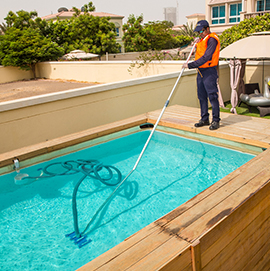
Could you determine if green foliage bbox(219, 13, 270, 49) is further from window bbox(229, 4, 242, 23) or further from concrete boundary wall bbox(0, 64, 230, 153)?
window bbox(229, 4, 242, 23)

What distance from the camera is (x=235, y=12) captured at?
3719 cm

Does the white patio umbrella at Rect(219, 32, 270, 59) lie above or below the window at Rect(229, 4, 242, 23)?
below

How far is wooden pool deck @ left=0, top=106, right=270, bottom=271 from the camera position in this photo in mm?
2061

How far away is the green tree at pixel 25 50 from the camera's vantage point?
73.4ft

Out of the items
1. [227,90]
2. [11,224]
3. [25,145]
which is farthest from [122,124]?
[227,90]

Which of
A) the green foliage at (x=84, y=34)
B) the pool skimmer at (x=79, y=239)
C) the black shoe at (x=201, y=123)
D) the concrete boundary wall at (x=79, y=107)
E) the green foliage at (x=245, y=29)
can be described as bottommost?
the pool skimmer at (x=79, y=239)

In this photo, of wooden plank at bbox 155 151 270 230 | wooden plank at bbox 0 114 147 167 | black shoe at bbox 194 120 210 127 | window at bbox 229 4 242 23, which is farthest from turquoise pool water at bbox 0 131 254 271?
window at bbox 229 4 242 23

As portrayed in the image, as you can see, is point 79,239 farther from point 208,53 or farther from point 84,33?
point 84,33

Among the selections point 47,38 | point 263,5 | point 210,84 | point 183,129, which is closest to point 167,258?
point 210,84

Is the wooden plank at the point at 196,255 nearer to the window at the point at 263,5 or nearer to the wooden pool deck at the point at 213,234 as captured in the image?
the wooden pool deck at the point at 213,234

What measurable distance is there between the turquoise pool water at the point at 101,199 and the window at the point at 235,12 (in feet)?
120

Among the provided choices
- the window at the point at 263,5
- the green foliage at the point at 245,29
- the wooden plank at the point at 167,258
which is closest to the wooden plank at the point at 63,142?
the wooden plank at the point at 167,258

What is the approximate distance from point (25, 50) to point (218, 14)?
87.2 ft

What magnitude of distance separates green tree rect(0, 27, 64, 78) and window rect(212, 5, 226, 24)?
23.4 m
